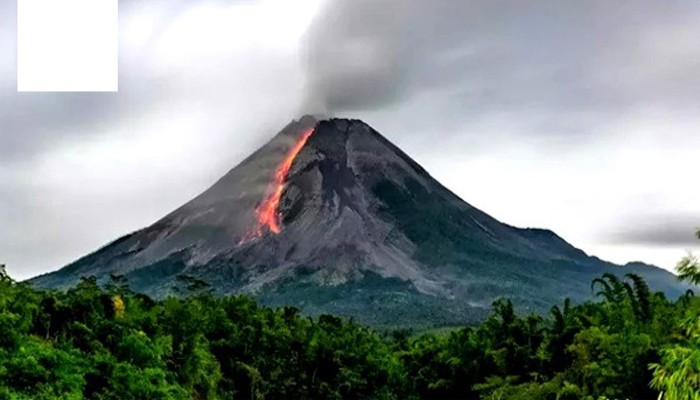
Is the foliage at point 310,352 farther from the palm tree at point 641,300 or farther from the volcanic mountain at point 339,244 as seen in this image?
the volcanic mountain at point 339,244

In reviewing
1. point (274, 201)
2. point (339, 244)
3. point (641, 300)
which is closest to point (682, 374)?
point (641, 300)

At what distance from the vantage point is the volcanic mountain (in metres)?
115

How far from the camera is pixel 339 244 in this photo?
128125mm

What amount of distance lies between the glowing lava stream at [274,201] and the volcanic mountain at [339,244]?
211 millimetres

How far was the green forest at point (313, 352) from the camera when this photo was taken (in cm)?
1340

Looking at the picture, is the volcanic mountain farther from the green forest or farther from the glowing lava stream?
the green forest

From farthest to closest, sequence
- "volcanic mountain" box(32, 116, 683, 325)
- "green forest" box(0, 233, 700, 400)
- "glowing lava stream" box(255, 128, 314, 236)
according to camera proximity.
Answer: "glowing lava stream" box(255, 128, 314, 236) < "volcanic mountain" box(32, 116, 683, 325) < "green forest" box(0, 233, 700, 400)

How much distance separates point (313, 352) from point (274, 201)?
11430cm

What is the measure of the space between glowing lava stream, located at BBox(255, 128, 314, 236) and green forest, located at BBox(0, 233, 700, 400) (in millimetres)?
102394

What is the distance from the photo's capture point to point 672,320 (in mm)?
15531

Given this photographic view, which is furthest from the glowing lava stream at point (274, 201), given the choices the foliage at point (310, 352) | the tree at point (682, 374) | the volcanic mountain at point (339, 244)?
the tree at point (682, 374)

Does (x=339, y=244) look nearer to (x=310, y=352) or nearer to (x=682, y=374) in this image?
(x=310, y=352)

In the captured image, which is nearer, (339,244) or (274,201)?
(339,244)

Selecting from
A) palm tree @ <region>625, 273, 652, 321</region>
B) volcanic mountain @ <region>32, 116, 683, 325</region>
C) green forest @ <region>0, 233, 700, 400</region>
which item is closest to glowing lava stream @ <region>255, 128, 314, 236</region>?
volcanic mountain @ <region>32, 116, 683, 325</region>
